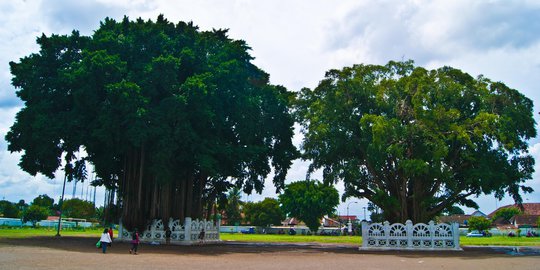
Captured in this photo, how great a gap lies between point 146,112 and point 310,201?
1960 inches

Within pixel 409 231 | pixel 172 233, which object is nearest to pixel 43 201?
pixel 172 233

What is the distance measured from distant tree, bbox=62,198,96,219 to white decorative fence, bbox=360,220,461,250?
→ 273 ft

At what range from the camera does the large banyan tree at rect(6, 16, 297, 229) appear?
25484 millimetres

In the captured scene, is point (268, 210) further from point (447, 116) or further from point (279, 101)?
point (447, 116)

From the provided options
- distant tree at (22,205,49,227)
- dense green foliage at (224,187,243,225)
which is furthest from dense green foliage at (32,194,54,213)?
dense green foliage at (224,187,243,225)

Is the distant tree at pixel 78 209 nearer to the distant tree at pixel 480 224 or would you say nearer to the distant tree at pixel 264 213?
the distant tree at pixel 264 213

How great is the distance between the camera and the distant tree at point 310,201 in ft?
→ 234

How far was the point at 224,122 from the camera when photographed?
30812 mm

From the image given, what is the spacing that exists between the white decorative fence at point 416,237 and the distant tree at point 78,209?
273 feet

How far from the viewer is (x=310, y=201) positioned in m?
71.6

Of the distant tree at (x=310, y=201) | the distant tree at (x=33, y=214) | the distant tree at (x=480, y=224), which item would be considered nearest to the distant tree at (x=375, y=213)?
the distant tree at (x=310, y=201)

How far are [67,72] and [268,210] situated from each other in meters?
66.2

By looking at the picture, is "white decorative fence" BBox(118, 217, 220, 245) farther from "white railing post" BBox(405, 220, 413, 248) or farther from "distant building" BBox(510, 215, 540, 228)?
"distant building" BBox(510, 215, 540, 228)

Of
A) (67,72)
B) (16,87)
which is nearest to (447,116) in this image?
(67,72)
